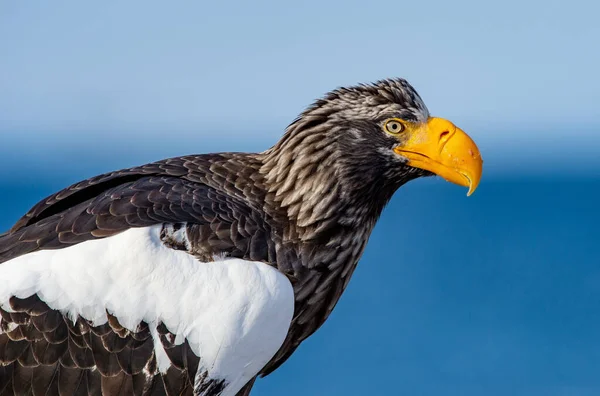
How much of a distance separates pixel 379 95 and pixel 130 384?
178cm

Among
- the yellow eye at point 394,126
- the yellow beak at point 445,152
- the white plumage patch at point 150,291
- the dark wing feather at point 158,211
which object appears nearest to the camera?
the white plumage patch at point 150,291

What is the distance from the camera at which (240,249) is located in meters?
4.72

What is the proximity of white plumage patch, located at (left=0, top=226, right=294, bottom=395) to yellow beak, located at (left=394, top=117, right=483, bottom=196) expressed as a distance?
1043 mm

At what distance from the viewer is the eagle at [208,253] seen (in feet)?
14.8

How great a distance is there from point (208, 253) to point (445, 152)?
1207mm

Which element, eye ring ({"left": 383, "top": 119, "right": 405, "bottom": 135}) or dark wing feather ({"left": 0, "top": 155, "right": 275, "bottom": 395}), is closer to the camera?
dark wing feather ({"left": 0, "top": 155, "right": 275, "bottom": 395})

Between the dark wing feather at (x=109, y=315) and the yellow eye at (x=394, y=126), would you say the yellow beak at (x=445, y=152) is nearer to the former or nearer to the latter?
the yellow eye at (x=394, y=126)

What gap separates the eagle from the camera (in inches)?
177

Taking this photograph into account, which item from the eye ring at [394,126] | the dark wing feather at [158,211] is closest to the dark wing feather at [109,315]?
the dark wing feather at [158,211]

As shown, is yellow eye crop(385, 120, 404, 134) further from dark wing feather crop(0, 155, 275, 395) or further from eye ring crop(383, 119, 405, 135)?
dark wing feather crop(0, 155, 275, 395)

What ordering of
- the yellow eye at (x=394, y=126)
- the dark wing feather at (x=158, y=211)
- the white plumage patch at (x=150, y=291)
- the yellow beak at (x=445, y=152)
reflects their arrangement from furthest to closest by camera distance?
the yellow eye at (x=394, y=126) < the yellow beak at (x=445, y=152) < the dark wing feather at (x=158, y=211) < the white plumage patch at (x=150, y=291)

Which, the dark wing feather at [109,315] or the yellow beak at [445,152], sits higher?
the yellow beak at [445,152]

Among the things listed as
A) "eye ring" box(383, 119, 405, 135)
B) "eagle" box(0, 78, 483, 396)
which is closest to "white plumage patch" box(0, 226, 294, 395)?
"eagle" box(0, 78, 483, 396)

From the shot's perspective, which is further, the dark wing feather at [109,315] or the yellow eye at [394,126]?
the yellow eye at [394,126]
